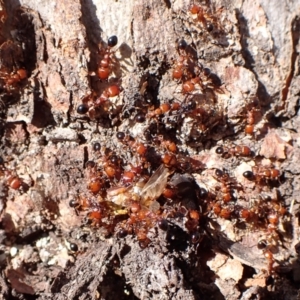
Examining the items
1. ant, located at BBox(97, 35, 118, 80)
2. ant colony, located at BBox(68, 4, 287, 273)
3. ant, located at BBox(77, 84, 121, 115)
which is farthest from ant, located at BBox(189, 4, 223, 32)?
ant, located at BBox(77, 84, 121, 115)

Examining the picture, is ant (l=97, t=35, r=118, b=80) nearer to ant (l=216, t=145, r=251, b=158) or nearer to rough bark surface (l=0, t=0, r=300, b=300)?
rough bark surface (l=0, t=0, r=300, b=300)

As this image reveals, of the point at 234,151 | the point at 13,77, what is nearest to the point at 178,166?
the point at 234,151

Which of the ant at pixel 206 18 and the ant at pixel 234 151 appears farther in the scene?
the ant at pixel 234 151

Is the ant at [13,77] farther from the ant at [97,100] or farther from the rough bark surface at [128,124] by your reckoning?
the ant at [97,100]

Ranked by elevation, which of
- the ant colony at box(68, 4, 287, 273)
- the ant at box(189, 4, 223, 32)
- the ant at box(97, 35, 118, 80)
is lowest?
the ant colony at box(68, 4, 287, 273)

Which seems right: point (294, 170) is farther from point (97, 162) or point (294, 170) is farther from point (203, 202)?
point (97, 162)

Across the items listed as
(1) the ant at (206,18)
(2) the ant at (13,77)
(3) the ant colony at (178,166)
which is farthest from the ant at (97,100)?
(1) the ant at (206,18)

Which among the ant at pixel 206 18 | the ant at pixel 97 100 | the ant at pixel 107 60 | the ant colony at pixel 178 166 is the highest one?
the ant at pixel 206 18

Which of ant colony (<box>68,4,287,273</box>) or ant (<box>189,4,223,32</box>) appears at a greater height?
ant (<box>189,4,223,32</box>)

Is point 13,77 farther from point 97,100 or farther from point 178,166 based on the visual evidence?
point 178,166
